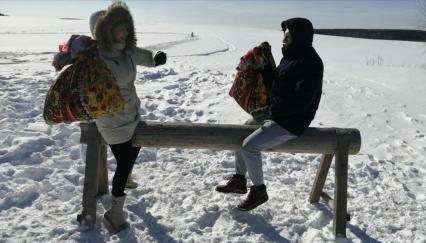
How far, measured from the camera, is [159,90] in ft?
31.3

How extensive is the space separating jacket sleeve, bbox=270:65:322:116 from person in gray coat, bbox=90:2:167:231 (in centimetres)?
122

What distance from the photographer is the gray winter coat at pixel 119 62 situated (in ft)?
11.4

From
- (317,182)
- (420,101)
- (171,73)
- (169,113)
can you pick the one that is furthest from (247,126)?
(171,73)

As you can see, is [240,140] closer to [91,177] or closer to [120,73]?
[120,73]

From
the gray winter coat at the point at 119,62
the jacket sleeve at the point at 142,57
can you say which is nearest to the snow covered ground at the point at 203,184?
the gray winter coat at the point at 119,62

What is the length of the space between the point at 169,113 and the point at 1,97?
10.4 ft

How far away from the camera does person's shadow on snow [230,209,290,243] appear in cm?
408

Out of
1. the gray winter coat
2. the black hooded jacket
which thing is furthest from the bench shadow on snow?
the gray winter coat

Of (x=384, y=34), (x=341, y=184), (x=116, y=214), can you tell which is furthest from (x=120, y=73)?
(x=384, y=34)

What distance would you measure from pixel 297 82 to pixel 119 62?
1.55 meters

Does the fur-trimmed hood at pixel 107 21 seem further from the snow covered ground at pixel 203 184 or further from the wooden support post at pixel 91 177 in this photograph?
the snow covered ground at pixel 203 184

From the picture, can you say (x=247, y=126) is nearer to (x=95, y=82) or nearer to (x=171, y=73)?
(x=95, y=82)

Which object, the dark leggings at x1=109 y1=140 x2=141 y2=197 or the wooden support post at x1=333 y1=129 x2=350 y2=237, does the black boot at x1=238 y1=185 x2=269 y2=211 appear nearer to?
the wooden support post at x1=333 y1=129 x2=350 y2=237

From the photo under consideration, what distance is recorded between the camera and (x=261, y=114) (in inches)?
170
